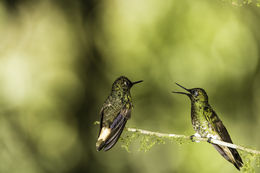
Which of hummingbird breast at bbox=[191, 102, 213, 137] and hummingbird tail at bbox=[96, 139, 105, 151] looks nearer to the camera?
hummingbird tail at bbox=[96, 139, 105, 151]

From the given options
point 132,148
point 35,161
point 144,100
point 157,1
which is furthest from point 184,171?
point 157,1

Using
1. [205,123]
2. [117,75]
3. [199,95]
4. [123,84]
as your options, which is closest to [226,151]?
[205,123]

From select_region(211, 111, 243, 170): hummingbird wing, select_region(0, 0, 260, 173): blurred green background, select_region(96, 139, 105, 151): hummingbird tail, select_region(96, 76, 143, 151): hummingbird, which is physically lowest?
select_region(0, 0, 260, 173): blurred green background

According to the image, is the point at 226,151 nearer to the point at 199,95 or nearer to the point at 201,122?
the point at 201,122

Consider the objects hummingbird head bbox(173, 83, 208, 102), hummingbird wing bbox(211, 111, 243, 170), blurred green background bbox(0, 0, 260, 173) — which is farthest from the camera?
blurred green background bbox(0, 0, 260, 173)

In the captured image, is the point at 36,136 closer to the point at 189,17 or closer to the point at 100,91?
the point at 100,91

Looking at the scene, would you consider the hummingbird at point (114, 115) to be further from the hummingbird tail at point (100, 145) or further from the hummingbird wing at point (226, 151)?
the hummingbird wing at point (226, 151)

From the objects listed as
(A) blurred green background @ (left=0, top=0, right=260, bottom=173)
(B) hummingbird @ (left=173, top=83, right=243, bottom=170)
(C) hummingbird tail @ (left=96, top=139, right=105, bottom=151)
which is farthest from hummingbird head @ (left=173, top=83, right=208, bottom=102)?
(A) blurred green background @ (left=0, top=0, right=260, bottom=173)

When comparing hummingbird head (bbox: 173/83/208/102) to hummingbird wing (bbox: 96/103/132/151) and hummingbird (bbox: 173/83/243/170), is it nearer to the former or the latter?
hummingbird (bbox: 173/83/243/170)
